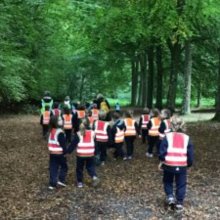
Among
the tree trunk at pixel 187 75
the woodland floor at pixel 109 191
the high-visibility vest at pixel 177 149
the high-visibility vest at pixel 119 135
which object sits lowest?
the woodland floor at pixel 109 191

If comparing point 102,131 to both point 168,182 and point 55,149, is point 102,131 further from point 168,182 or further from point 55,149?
point 168,182

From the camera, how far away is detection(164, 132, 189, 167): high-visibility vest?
923cm

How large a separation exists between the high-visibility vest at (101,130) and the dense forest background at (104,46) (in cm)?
331

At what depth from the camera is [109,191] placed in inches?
425

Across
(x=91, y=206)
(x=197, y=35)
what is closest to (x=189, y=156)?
(x=91, y=206)

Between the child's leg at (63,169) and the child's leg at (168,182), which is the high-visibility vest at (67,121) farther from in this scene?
Result: the child's leg at (168,182)

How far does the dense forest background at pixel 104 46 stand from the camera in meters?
17.1

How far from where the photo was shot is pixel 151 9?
58.3ft

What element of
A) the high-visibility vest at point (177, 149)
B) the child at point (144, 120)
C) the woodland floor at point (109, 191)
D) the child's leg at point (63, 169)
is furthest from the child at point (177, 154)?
the child at point (144, 120)

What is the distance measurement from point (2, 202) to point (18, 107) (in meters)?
26.2

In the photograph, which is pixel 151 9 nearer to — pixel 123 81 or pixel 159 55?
pixel 159 55

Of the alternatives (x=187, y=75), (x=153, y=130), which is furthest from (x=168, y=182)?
(x=187, y=75)

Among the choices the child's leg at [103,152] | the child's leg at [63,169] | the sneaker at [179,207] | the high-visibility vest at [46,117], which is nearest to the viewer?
the sneaker at [179,207]

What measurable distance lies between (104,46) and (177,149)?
2120 centimetres
